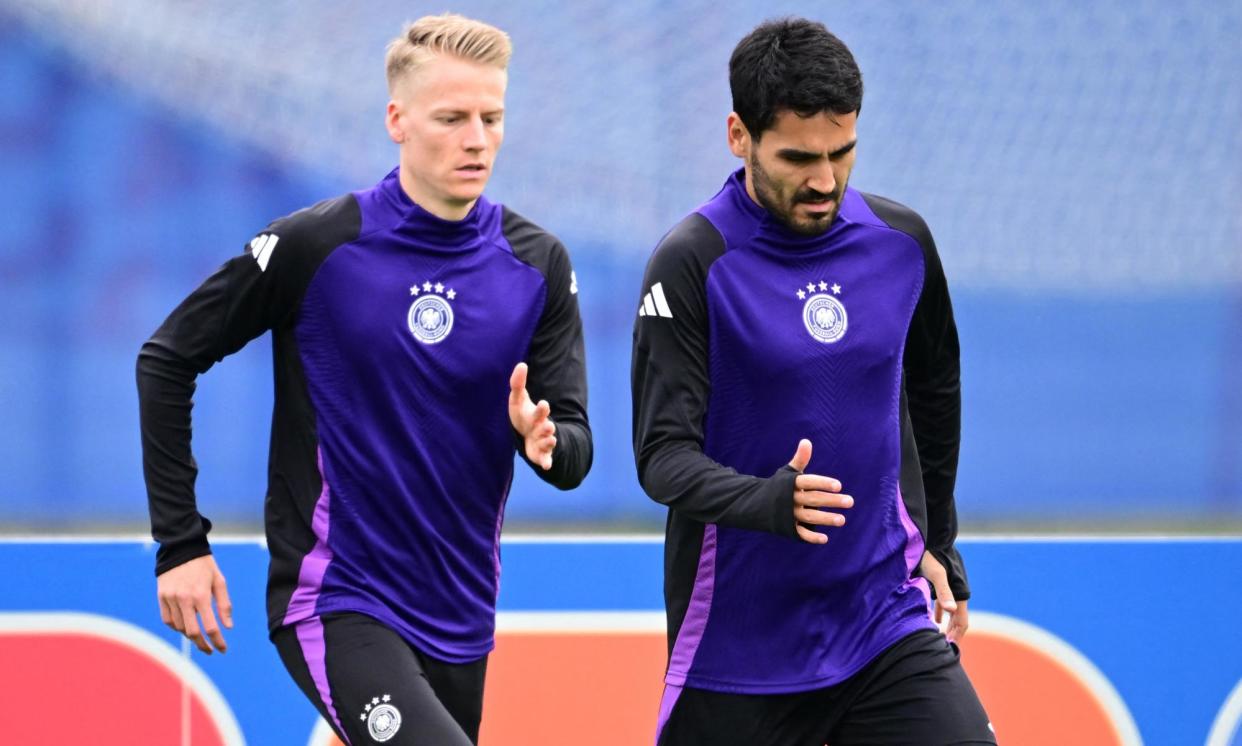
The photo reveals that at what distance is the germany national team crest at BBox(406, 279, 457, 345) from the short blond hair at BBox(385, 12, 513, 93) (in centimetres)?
44

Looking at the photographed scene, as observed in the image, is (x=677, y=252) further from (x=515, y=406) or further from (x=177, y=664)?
(x=177, y=664)

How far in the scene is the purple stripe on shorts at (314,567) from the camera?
3211 millimetres

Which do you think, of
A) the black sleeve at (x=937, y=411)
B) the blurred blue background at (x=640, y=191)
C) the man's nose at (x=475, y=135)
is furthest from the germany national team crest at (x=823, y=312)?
the blurred blue background at (x=640, y=191)

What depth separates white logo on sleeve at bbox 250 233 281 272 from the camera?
129 inches

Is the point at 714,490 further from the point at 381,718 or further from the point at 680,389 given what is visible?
the point at 381,718

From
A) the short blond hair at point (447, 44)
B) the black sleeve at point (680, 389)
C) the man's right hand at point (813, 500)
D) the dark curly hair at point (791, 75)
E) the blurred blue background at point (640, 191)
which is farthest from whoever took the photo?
the blurred blue background at point (640, 191)

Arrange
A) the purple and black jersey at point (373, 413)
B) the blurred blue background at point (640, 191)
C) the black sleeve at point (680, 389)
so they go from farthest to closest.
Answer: the blurred blue background at point (640, 191)
the purple and black jersey at point (373, 413)
the black sleeve at point (680, 389)

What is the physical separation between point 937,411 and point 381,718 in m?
1.27

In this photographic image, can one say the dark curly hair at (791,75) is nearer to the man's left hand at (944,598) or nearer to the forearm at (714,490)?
the forearm at (714,490)

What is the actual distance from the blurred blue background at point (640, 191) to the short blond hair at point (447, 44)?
54.1 inches

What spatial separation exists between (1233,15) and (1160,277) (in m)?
0.80

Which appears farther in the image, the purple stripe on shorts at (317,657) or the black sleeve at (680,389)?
the purple stripe on shorts at (317,657)

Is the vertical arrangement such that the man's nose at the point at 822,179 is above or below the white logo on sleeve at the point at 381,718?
above

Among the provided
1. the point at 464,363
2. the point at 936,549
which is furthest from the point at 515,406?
the point at 936,549
